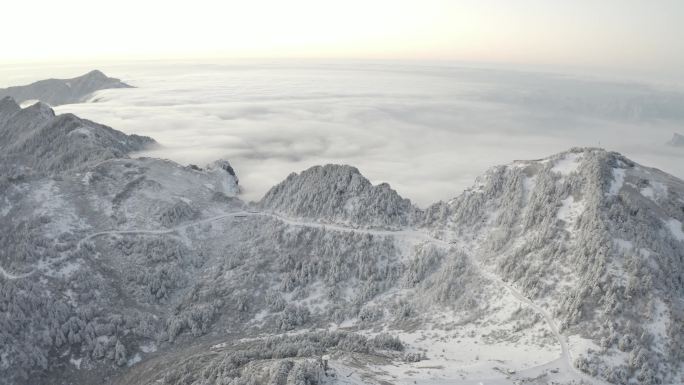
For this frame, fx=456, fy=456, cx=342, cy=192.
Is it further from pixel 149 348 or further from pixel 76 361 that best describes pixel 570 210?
pixel 76 361

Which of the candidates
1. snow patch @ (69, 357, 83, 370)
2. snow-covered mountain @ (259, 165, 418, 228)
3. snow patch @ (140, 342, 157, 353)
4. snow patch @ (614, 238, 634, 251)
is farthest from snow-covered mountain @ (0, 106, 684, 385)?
snow patch @ (140, 342, 157, 353)

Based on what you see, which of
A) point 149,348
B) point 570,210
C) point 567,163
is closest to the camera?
point 149,348

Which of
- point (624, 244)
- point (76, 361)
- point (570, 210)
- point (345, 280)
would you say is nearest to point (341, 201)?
point (345, 280)

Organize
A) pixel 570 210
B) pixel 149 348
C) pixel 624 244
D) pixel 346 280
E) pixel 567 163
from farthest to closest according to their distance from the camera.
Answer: pixel 567 163, pixel 346 280, pixel 570 210, pixel 149 348, pixel 624 244

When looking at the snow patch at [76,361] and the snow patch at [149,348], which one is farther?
the snow patch at [149,348]

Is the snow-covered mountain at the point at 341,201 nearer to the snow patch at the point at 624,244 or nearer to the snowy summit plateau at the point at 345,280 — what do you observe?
the snowy summit plateau at the point at 345,280

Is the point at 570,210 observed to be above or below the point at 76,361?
above

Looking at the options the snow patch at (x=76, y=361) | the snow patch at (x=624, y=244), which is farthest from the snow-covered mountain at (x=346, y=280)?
the snow patch at (x=76, y=361)

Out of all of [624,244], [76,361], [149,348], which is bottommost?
[149,348]
